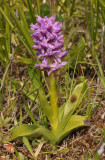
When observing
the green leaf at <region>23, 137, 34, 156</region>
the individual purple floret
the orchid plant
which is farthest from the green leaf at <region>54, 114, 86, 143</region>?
the individual purple floret

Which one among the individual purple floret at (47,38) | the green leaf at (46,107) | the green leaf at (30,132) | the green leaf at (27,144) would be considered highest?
the individual purple floret at (47,38)

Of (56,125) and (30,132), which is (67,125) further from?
(30,132)

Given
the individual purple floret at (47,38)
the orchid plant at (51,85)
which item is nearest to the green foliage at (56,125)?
the orchid plant at (51,85)

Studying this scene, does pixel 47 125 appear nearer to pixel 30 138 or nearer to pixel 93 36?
pixel 30 138

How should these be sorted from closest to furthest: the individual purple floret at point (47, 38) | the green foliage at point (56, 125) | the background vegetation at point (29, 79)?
1. the individual purple floret at point (47, 38)
2. the green foliage at point (56, 125)
3. the background vegetation at point (29, 79)

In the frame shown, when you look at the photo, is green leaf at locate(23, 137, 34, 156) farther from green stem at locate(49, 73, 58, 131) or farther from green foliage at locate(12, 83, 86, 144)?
green stem at locate(49, 73, 58, 131)

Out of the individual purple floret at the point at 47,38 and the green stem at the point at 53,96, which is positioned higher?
the individual purple floret at the point at 47,38

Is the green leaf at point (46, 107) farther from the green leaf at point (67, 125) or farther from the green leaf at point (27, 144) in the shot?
the green leaf at point (27, 144)

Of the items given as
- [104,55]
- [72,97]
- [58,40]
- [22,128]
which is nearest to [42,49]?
[58,40]
